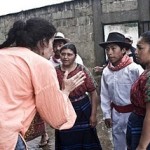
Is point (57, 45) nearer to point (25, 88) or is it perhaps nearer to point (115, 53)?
point (115, 53)

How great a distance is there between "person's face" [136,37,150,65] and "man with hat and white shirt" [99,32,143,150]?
2.74 feet

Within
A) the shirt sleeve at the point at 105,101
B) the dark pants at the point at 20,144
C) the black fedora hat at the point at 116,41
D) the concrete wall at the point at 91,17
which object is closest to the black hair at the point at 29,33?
the dark pants at the point at 20,144

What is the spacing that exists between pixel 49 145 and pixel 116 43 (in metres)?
2.40

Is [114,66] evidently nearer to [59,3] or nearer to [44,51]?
[44,51]

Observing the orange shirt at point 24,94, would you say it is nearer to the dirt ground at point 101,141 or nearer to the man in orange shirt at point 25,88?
the man in orange shirt at point 25,88

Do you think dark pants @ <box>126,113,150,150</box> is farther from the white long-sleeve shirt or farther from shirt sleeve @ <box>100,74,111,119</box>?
shirt sleeve @ <box>100,74,111,119</box>

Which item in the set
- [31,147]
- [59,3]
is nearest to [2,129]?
[31,147]

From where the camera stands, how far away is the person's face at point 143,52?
3.15 m

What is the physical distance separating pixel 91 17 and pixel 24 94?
258 inches

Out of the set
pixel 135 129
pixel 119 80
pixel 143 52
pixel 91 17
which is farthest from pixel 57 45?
pixel 91 17

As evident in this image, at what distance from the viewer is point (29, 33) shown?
2.46 meters

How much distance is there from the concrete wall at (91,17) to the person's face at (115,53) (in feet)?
12.5

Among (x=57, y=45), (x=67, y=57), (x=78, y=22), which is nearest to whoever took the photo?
(x=67, y=57)

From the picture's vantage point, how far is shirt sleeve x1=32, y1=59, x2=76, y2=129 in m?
2.32
